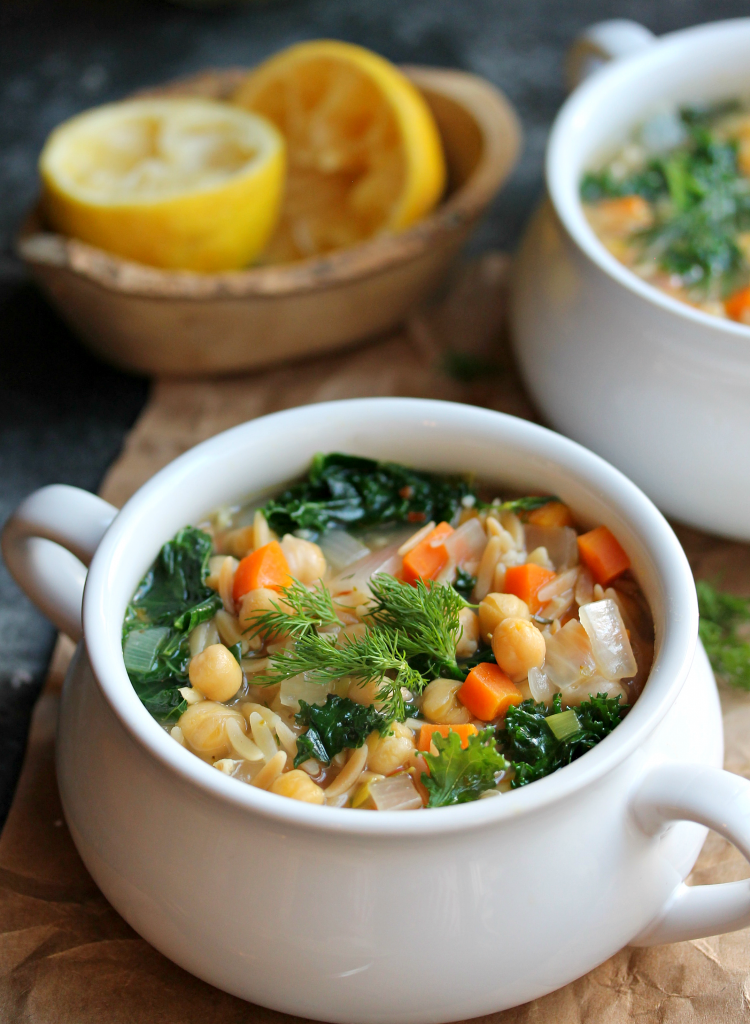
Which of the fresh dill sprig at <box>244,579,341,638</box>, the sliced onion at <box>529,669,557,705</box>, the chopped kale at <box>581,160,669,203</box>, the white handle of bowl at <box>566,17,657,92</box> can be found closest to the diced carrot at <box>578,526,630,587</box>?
the sliced onion at <box>529,669,557,705</box>

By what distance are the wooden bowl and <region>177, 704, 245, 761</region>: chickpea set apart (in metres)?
1.29

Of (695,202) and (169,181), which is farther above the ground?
(695,202)

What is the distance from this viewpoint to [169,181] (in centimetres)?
275

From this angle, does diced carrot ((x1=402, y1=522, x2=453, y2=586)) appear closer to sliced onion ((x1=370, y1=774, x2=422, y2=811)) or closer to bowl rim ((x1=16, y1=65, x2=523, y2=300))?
sliced onion ((x1=370, y1=774, x2=422, y2=811))

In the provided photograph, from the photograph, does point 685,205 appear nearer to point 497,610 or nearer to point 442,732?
point 497,610

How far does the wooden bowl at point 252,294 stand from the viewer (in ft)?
8.18

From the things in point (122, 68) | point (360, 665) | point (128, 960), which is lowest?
point (128, 960)

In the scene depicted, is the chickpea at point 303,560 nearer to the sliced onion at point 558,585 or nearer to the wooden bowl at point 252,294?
the sliced onion at point 558,585

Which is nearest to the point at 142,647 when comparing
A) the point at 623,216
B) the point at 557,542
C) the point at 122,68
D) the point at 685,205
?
the point at 557,542

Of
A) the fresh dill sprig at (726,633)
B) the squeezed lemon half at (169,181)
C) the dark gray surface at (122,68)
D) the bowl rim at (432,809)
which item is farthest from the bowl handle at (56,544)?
the fresh dill sprig at (726,633)

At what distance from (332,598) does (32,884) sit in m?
0.71

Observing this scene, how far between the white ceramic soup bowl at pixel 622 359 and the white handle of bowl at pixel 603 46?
0.60ft

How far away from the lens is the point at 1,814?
77.2 inches

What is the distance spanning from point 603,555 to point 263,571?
0.56 metres
